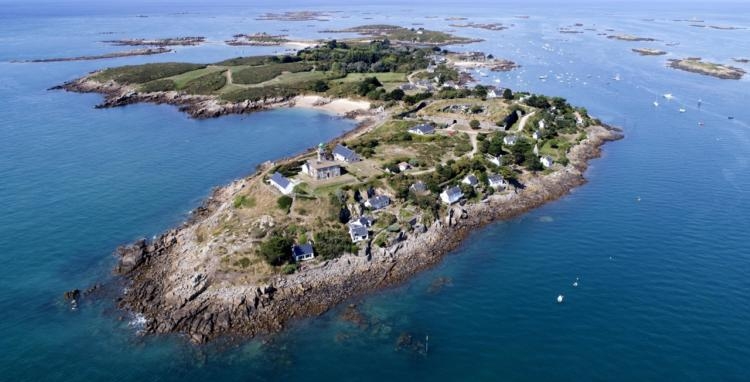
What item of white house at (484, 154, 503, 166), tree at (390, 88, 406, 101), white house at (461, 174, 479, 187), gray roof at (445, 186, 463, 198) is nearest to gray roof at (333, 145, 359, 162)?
gray roof at (445, 186, 463, 198)

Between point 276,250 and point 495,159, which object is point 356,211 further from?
point 495,159

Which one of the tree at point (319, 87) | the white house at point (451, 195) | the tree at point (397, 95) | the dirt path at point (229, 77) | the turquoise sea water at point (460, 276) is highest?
the dirt path at point (229, 77)

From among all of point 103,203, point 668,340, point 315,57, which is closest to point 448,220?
point 668,340

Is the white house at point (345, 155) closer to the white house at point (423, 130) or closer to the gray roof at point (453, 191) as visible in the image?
the gray roof at point (453, 191)

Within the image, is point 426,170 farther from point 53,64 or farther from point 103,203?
point 53,64

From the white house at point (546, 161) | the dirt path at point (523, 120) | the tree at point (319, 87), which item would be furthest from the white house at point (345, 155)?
the tree at point (319, 87)

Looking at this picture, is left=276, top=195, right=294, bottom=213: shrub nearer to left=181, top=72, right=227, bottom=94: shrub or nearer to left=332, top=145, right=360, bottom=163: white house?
left=332, top=145, right=360, bottom=163: white house

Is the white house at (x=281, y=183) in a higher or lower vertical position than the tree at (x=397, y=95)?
lower
